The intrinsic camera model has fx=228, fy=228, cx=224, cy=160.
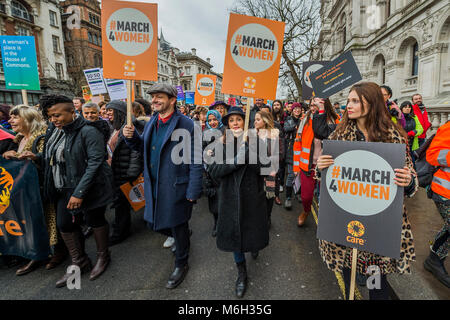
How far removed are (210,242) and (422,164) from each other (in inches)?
115

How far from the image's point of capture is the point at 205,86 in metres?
7.38

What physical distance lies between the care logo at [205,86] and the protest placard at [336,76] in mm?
4959

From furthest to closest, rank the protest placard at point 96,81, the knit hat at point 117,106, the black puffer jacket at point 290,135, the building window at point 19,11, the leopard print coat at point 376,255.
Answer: the building window at point 19,11, the protest placard at point 96,81, the black puffer jacket at point 290,135, the knit hat at point 117,106, the leopard print coat at point 376,255

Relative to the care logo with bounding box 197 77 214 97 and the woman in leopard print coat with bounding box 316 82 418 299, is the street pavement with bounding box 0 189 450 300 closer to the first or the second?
the woman in leopard print coat with bounding box 316 82 418 299

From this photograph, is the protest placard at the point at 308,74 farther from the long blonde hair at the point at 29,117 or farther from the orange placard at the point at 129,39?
the long blonde hair at the point at 29,117

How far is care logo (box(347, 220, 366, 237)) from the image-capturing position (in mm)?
1644

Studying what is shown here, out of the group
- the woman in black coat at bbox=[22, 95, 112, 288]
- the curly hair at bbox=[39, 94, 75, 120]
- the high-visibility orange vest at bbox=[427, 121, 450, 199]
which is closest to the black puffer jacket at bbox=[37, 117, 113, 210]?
the woman in black coat at bbox=[22, 95, 112, 288]

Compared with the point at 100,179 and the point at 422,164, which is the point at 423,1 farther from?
the point at 100,179

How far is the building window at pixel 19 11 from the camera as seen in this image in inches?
911

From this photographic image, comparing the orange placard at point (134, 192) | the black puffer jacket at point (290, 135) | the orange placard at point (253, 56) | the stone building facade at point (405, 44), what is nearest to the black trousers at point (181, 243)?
the orange placard at point (134, 192)

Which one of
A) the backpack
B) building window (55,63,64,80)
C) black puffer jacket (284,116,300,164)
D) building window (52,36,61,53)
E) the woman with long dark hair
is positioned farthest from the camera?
building window (52,36,61,53)

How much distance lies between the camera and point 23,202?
2760 millimetres
